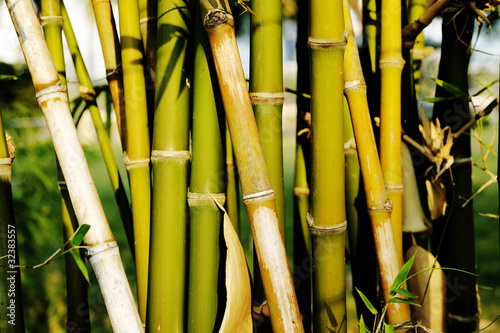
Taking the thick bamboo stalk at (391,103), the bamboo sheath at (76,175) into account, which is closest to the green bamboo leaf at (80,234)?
the bamboo sheath at (76,175)

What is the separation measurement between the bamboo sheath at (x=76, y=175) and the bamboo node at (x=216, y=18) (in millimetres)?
171

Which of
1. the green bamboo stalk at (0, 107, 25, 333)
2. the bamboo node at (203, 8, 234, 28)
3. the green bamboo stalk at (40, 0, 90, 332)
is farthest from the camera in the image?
the green bamboo stalk at (40, 0, 90, 332)

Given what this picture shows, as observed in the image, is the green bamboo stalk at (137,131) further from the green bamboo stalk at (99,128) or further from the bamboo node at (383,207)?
the bamboo node at (383,207)

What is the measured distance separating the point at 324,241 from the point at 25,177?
3.33ft

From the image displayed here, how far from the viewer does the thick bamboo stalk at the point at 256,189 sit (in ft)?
1.45

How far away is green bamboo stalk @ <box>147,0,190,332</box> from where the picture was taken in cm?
51

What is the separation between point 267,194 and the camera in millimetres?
446

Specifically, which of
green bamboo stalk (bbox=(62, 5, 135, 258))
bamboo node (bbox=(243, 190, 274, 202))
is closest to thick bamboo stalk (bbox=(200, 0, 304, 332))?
bamboo node (bbox=(243, 190, 274, 202))

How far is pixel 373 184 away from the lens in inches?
20.9

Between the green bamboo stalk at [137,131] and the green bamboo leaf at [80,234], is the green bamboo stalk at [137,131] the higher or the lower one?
the higher one

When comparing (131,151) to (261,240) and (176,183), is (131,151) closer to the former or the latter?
(176,183)

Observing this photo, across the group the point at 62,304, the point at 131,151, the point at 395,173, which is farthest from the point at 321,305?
the point at 62,304

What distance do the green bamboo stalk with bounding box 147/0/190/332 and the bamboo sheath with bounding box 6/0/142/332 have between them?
6cm

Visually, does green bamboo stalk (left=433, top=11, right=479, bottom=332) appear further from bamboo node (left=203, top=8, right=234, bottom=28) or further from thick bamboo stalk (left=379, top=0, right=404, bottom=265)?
bamboo node (left=203, top=8, right=234, bottom=28)
